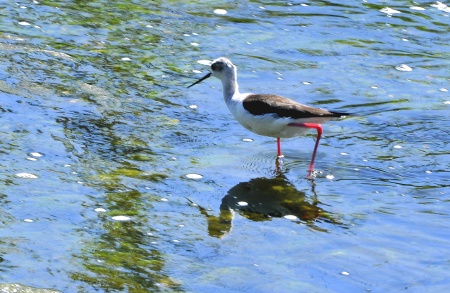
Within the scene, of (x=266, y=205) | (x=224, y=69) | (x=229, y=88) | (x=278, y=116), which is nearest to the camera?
(x=266, y=205)

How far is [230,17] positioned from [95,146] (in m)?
5.72

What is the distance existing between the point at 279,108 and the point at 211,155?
0.80 metres

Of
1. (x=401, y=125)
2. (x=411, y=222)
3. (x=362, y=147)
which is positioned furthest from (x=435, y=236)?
(x=401, y=125)

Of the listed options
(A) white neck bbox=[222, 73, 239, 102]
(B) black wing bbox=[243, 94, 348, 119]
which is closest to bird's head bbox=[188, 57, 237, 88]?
(A) white neck bbox=[222, 73, 239, 102]

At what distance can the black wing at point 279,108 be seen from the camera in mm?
8781

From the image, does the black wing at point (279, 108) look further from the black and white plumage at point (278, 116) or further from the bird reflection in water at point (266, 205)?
the bird reflection in water at point (266, 205)

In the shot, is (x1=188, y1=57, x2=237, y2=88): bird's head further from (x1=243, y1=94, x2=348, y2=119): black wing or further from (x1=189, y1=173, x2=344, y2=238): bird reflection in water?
(x1=189, y1=173, x2=344, y2=238): bird reflection in water

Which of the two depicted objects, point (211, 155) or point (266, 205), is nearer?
point (266, 205)

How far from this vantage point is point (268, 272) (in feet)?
21.7

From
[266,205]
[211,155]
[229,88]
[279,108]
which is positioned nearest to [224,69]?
[229,88]

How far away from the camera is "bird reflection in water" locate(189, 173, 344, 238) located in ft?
24.9

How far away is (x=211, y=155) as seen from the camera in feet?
29.5

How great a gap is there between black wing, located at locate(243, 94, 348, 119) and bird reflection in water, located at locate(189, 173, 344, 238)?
667 mm

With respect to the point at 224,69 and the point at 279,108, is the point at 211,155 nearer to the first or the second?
the point at 279,108
